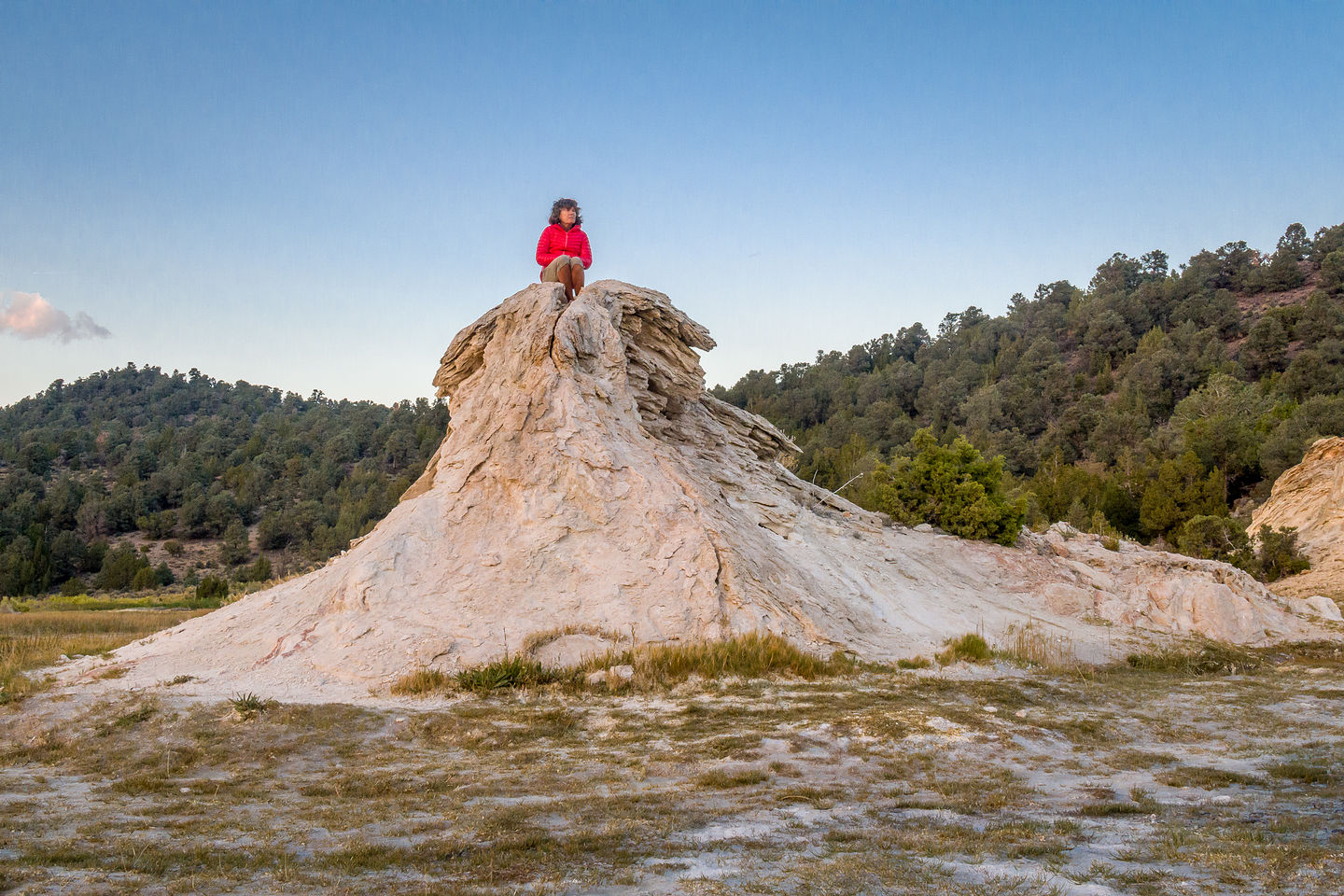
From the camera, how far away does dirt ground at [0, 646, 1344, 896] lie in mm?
4090

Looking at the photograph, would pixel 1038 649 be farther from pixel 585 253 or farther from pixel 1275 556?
pixel 1275 556

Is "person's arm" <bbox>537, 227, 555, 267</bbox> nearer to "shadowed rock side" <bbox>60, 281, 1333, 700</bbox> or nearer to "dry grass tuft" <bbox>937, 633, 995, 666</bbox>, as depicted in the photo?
"shadowed rock side" <bbox>60, 281, 1333, 700</bbox>

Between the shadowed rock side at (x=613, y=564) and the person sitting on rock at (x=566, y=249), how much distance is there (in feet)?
1.80

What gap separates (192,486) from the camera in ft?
244

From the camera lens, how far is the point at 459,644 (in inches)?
392

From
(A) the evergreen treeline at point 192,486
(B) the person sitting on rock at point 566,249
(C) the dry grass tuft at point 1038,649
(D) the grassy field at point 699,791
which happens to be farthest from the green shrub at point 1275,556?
(A) the evergreen treeline at point 192,486

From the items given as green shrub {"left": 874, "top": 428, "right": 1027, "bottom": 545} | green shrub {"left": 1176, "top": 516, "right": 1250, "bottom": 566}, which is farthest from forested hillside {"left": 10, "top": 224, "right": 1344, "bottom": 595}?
green shrub {"left": 874, "top": 428, "right": 1027, "bottom": 545}

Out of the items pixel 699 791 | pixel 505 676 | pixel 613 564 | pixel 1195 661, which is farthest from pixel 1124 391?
pixel 699 791

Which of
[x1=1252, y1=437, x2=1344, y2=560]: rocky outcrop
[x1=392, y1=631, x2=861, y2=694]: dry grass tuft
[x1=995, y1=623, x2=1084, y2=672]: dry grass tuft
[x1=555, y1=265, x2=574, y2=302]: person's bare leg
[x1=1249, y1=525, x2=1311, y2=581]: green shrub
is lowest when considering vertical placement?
[x1=995, y1=623, x2=1084, y2=672]: dry grass tuft

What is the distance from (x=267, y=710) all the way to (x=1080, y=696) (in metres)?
8.33

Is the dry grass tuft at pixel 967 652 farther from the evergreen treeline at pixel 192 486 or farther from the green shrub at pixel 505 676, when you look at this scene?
the evergreen treeline at pixel 192 486

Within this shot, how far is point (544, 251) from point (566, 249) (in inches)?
17.3

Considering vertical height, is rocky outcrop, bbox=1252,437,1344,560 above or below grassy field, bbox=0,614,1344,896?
above

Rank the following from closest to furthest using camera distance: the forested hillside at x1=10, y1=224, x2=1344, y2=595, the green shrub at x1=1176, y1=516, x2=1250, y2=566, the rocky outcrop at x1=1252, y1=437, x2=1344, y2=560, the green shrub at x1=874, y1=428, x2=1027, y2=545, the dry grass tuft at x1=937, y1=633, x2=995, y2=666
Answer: the dry grass tuft at x1=937, y1=633, x2=995, y2=666, the green shrub at x1=874, y1=428, x2=1027, y2=545, the rocky outcrop at x1=1252, y1=437, x2=1344, y2=560, the green shrub at x1=1176, y1=516, x2=1250, y2=566, the forested hillside at x1=10, y1=224, x2=1344, y2=595
